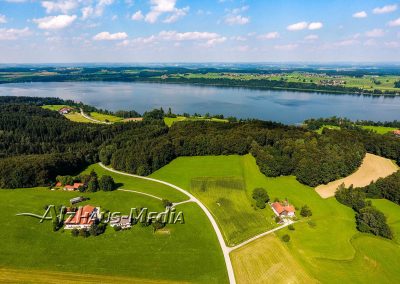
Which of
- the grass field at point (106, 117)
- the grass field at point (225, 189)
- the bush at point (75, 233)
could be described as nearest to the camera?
the bush at point (75, 233)

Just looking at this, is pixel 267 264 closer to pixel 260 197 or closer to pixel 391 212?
pixel 260 197

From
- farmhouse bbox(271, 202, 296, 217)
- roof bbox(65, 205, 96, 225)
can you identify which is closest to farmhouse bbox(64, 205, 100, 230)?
roof bbox(65, 205, 96, 225)

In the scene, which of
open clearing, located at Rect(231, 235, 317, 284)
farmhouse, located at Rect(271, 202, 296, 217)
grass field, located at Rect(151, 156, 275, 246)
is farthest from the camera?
farmhouse, located at Rect(271, 202, 296, 217)

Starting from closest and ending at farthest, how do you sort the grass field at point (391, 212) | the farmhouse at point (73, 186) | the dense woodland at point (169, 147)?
1. the grass field at point (391, 212)
2. the farmhouse at point (73, 186)
3. the dense woodland at point (169, 147)

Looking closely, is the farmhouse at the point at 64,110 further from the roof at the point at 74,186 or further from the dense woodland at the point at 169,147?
the roof at the point at 74,186

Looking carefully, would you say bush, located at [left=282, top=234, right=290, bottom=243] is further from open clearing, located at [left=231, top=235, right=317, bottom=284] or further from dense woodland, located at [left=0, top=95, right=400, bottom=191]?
dense woodland, located at [left=0, top=95, right=400, bottom=191]

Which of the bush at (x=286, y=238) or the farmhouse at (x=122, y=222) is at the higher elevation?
the farmhouse at (x=122, y=222)

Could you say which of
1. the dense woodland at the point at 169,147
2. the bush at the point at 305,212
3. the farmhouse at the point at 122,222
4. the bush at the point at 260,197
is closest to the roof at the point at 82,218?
the farmhouse at the point at 122,222
